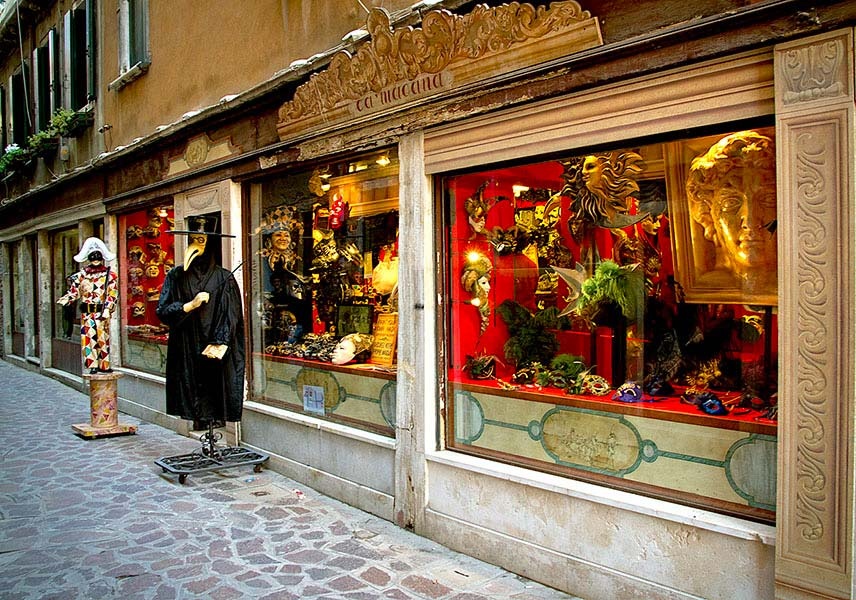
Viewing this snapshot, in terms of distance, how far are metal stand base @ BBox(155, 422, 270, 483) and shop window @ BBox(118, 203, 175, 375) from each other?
9.84 ft

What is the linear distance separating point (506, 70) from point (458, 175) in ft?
3.12

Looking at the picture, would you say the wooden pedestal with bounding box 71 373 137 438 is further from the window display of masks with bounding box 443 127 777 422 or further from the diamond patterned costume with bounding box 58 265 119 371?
the window display of masks with bounding box 443 127 777 422

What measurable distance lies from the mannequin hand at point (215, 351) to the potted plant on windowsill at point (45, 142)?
9148 millimetres

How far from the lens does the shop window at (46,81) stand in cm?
1388

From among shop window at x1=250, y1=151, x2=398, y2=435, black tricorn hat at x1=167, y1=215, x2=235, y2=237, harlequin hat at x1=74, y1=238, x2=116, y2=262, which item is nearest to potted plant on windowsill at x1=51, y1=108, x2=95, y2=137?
harlequin hat at x1=74, y1=238, x2=116, y2=262

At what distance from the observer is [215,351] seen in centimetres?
651

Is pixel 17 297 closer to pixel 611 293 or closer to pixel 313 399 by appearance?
pixel 313 399

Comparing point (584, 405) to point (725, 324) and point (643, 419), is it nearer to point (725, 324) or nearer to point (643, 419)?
point (643, 419)

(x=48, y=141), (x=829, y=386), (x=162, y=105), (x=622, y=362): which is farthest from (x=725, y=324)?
(x=48, y=141)

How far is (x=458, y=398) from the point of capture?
17.3ft

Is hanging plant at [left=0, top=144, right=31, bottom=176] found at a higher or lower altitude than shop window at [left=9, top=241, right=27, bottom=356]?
higher

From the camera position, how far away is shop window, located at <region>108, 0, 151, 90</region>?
400 inches

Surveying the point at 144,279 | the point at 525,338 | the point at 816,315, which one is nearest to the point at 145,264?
the point at 144,279

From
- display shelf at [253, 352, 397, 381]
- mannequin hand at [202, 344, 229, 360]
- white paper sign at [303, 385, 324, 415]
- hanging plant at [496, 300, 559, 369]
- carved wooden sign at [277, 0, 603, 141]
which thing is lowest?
white paper sign at [303, 385, 324, 415]
